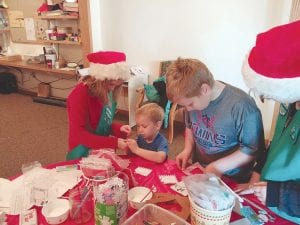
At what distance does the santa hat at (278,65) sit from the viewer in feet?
2.64

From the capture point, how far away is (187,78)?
1.12m

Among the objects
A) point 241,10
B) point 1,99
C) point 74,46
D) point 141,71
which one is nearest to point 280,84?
point 241,10

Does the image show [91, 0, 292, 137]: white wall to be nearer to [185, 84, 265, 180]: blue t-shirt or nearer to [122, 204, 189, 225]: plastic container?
[185, 84, 265, 180]: blue t-shirt

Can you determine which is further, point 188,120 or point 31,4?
point 31,4

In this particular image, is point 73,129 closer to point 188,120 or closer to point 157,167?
point 157,167

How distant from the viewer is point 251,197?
111cm

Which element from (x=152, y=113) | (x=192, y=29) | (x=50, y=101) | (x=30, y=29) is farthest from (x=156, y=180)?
(x=30, y=29)

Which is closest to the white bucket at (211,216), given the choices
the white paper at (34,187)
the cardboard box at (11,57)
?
the white paper at (34,187)

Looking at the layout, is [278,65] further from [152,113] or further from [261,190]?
[152,113]

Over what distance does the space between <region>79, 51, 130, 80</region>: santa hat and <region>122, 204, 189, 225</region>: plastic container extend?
87 cm

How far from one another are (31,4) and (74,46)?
1130mm

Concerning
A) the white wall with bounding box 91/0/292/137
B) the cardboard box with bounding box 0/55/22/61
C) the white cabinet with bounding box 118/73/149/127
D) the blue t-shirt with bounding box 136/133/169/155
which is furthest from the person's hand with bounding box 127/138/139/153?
the cardboard box with bounding box 0/55/22/61

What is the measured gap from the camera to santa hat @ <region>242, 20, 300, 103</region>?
0.81m

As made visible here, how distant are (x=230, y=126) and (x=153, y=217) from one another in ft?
1.82
